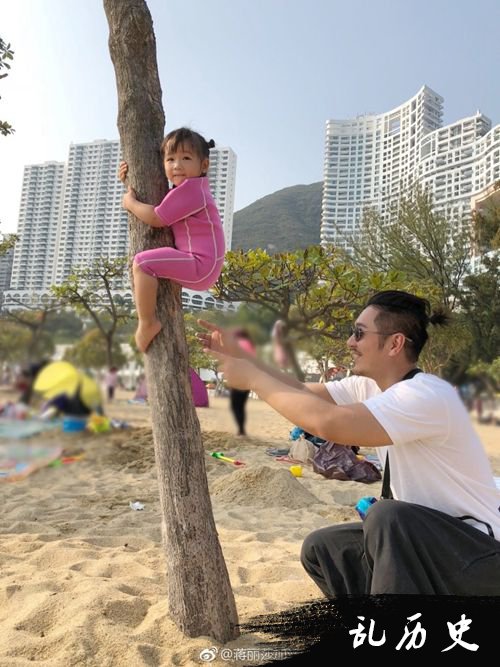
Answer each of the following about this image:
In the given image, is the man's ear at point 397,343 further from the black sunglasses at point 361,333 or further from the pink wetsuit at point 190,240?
the pink wetsuit at point 190,240

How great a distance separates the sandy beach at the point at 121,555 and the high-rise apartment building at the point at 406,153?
30273 mm

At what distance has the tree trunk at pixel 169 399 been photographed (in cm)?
178

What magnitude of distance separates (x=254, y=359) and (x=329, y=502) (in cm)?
355

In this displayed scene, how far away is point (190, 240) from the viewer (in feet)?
6.43

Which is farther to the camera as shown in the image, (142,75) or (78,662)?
(142,75)

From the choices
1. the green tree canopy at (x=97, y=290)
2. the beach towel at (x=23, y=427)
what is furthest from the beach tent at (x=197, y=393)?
the beach towel at (x=23, y=427)

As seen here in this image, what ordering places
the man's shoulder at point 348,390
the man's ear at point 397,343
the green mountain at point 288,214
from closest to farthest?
the man's ear at point 397,343, the man's shoulder at point 348,390, the green mountain at point 288,214

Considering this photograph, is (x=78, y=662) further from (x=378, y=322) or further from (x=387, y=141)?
(x=387, y=141)

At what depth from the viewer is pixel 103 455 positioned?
6902 mm

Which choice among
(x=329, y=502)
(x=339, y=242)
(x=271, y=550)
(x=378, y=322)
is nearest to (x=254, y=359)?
(x=378, y=322)

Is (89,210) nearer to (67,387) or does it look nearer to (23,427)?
(67,387)

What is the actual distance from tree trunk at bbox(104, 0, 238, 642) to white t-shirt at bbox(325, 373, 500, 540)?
0.69m

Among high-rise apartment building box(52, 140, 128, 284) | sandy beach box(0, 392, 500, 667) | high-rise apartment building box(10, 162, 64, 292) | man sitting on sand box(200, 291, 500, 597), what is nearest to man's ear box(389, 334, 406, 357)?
man sitting on sand box(200, 291, 500, 597)

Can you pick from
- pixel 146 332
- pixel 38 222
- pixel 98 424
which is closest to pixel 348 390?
pixel 146 332
